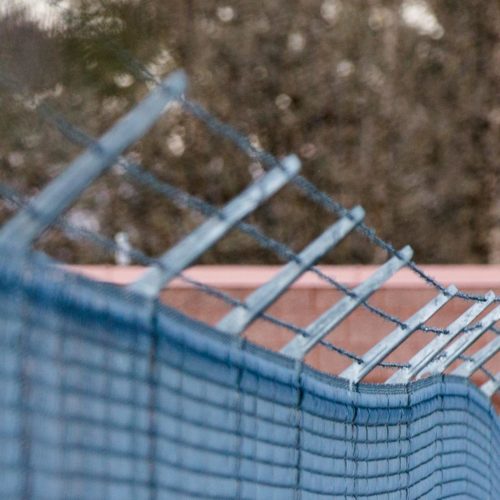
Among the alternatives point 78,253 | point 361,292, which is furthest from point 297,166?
point 78,253

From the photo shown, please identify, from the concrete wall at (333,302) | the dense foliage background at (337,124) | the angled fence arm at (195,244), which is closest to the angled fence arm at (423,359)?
the angled fence arm at (195,244)

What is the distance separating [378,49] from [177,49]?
11.0 ft

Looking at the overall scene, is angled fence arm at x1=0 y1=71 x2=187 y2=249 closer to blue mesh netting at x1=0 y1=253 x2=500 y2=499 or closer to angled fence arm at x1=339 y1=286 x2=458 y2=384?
blue mesh netting at x1=0 y1=253 x2=500 y2=499

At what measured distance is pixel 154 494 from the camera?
146 inches

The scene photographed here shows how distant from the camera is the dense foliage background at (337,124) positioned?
1195 inches

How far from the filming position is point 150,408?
3674mm

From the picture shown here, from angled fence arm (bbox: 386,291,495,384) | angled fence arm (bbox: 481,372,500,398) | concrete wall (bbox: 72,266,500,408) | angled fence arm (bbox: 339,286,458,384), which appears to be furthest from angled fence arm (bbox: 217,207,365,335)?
concrete wall (bbox: 72,266,500,408)

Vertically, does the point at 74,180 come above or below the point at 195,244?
below

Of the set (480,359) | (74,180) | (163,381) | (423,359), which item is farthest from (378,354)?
(74,180)

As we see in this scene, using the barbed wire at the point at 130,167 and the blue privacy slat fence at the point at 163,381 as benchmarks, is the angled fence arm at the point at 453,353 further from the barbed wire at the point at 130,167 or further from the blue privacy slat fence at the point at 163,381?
the barbed wire at the point at 130,167

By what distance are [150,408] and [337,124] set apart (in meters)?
27.4

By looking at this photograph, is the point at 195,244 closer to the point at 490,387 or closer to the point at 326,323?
the point at 326,323

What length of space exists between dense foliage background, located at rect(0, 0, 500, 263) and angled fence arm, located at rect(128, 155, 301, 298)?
2620 centimetres

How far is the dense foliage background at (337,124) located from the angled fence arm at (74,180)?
2684 cm
